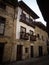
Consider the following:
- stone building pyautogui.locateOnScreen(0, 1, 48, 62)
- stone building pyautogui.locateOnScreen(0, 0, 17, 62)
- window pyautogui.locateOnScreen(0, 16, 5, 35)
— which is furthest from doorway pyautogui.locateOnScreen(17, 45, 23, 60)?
window pyautogui.locateOnScreen(0, 16, 5, 35)

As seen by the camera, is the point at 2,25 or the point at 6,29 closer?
the point at 2,25

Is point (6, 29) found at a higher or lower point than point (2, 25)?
lower

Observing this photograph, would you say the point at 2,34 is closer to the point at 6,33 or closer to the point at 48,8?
the point at 6,33

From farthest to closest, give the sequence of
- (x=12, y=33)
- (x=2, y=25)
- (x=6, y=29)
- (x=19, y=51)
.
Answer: (x=19, y=51) → (x=12, y=33) → (x=6, y=29) → (x=2, y=25)

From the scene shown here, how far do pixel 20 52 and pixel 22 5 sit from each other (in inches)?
298

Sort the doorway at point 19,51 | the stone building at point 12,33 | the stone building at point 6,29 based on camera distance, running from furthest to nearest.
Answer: the doorway at point 19,51 → the stone building at point 12,33 → the stone building at point 6,29

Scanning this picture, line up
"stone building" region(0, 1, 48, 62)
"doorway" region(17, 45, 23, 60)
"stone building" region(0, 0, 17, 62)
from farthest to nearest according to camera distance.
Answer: "doorway" region(17, 45, 23, 60)
"stone building" region(0, 1, 48, 62)
"stone building" region(0, 0, 17, 62)

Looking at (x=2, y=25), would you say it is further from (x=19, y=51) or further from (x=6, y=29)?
(x=19, y=51)

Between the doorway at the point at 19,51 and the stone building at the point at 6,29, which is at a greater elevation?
the stone building at the point at 6,29

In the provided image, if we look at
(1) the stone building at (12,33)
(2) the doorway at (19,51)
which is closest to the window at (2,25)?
(1) the stone building at (12,33)

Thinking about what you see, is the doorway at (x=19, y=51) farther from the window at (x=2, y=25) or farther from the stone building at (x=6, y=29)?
the window at (x=2, y=25)

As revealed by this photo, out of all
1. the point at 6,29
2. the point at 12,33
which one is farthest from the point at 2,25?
the point at 12,33

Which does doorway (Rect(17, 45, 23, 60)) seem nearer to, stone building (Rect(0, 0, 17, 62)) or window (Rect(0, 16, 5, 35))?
stone building (Rect(0, 0, 17, 62))

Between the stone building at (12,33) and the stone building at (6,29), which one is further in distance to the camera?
the stone building at (12,33)
